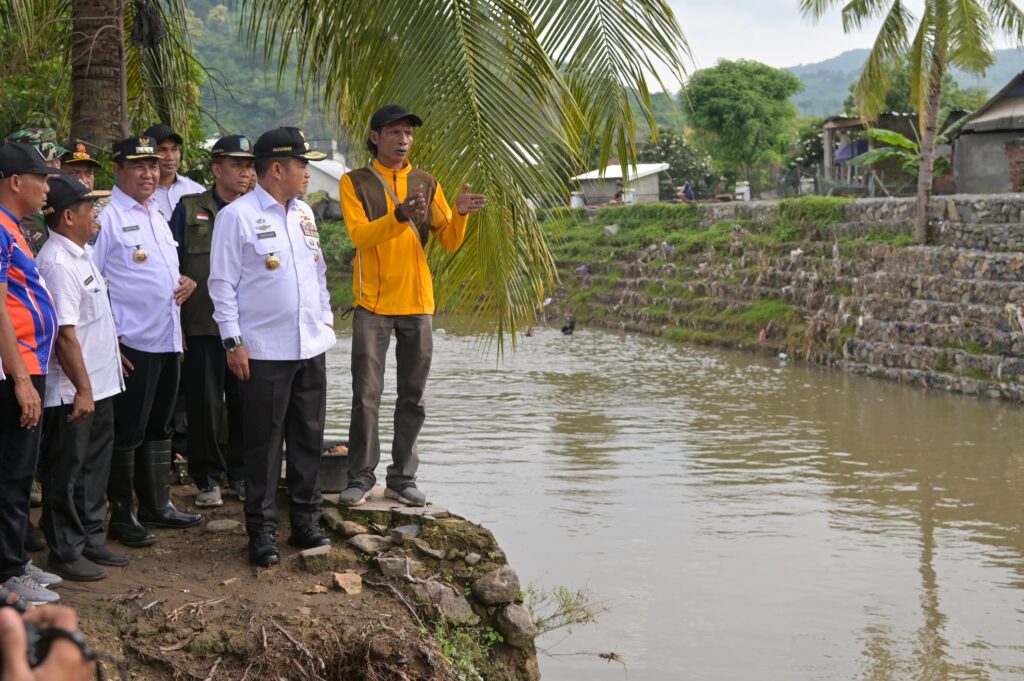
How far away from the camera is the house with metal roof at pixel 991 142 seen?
909 inches

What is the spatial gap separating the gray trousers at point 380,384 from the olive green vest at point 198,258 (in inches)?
27.8

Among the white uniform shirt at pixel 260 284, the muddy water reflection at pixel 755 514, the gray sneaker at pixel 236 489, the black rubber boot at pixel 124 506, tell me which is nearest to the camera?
the white uniform shirt at pixel 260 284

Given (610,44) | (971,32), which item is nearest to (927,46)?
(971,32)

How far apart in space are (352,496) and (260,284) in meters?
1.15

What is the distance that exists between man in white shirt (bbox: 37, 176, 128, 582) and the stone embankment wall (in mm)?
12905

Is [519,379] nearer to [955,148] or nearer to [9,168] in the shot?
[955,148]

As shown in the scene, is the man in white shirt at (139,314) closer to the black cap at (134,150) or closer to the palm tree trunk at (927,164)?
the black cap at (134,150)

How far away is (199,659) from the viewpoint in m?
4.36

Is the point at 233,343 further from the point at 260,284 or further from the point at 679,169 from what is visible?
the point at 679,169

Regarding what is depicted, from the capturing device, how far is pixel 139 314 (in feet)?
17.3

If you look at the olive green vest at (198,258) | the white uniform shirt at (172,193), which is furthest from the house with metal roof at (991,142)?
the olive green vest at (198,258)

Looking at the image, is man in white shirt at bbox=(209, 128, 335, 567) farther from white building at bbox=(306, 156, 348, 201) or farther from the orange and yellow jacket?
white building at bbox=(306, 156, 348, 201)

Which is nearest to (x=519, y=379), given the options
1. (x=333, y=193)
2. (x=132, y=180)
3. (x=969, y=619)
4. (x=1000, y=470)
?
(x=1000, y=470)

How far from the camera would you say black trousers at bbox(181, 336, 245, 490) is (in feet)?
19.1
